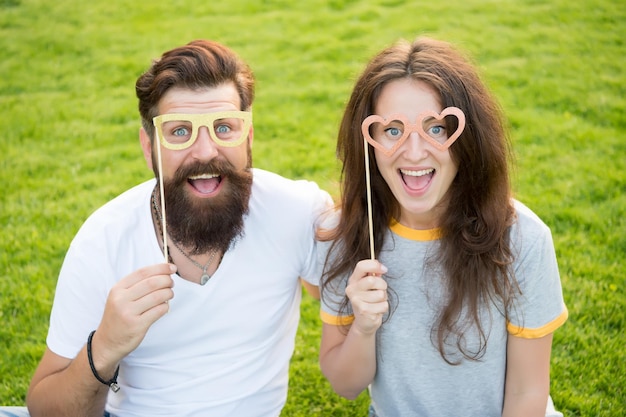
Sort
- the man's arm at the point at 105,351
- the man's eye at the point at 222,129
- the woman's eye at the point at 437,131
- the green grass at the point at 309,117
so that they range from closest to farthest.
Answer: the man's arm at the point at 105,351
the woman's eye at the point at 437,131
the man's eye at the point at 222,129
the green grass at the point at 309,117

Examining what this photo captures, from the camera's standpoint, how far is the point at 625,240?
4562mm

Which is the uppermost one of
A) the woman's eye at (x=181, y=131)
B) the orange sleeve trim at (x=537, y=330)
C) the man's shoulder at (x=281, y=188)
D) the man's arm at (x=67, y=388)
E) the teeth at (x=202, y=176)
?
the woman's eye at (x=181, y=131)

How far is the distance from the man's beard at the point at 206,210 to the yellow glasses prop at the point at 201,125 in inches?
4.2

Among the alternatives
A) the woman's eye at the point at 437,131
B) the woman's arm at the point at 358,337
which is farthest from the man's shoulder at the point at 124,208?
the woman's eye at the point at 437,131

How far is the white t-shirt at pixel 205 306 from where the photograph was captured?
274 centimetres

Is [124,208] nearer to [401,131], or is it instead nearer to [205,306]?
[205,306]

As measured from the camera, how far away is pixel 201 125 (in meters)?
2.69

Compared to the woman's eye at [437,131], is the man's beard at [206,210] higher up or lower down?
lower down

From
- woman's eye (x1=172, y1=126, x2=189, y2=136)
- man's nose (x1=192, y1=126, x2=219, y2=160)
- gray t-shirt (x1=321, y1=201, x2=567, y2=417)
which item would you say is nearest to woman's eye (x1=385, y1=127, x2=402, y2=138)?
gray t-shirt (x1=321, y1=201, x2=567, y2=417)

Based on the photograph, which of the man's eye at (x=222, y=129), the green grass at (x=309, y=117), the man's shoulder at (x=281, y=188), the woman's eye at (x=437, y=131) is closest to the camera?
the woman's eye at (x=437, y=131)

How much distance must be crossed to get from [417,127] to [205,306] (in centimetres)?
114

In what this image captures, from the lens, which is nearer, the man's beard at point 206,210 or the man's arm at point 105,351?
the man's arm at point 105,351

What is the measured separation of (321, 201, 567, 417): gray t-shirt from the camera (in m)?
2.51

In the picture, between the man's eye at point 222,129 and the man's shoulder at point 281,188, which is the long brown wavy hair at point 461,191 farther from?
the man's eye at point 222,129
